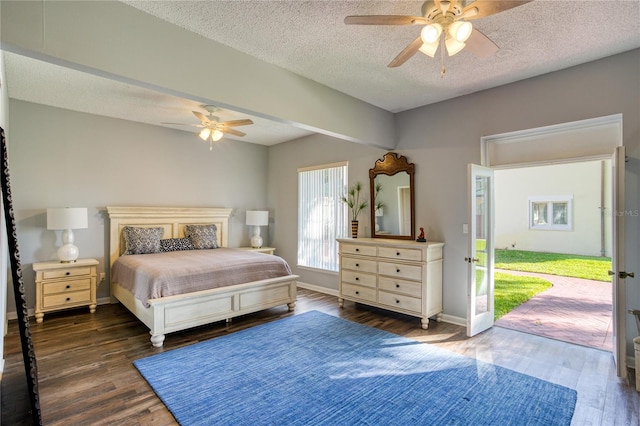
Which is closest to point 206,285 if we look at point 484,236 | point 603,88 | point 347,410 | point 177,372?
point 177,372

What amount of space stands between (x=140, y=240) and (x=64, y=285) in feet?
3.47

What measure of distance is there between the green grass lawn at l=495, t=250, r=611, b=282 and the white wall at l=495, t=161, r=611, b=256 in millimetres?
398

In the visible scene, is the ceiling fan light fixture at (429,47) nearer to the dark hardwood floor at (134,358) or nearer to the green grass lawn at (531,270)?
the dark hardwood floor at (134,358)

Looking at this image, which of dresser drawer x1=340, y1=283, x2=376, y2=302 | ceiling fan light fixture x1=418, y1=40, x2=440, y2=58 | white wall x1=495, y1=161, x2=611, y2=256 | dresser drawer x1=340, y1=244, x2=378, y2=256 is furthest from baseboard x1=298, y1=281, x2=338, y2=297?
white wall x1=495, y1=161, x2=611, y2=256

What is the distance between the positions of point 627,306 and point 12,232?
16.9 ft

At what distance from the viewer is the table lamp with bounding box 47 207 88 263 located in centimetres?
409

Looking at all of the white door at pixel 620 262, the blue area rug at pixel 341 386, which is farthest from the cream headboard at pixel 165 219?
the white door at pixel 620 262

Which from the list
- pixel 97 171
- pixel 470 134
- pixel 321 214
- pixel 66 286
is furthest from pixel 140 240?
pixel 470 134

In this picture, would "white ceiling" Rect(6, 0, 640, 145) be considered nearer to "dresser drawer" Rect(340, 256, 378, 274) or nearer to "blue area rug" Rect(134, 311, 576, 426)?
"dresser drawer" Rect(340, 256, 378, 274)

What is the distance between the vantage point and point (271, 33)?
2.60 metres

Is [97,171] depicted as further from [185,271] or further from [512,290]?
[512,290]

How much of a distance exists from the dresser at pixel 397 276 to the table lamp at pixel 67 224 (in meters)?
3.67

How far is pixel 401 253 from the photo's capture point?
403cm

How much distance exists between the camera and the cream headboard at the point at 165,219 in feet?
16.0
